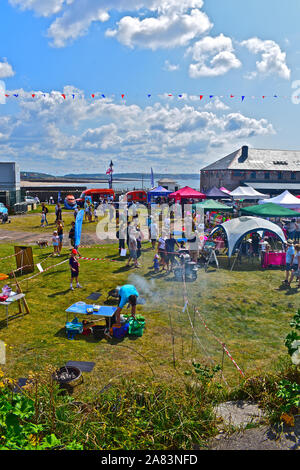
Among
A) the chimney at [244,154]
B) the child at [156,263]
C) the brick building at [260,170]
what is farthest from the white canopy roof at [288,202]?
the chimney at [244,154]

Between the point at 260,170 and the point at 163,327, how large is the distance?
146 ft

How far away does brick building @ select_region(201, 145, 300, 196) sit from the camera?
155ft

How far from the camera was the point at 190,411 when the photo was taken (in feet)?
15.1

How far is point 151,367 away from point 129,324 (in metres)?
1.80

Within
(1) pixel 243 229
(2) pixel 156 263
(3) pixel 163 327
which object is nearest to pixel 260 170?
(1) pixel 243 229

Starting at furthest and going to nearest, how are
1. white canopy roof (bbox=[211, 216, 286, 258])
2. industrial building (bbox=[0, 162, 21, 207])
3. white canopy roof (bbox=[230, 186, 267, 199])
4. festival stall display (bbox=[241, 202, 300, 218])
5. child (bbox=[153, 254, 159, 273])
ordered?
industrial building (bbox=[0, 162, 21, 207]), white canopy roof (bbox=[230, 186, 267, 199]), festival stall display (bbox=[241, 202, 300, 218]), white canopy roof (bbox=[211, 216, 286, 258]), child (bbox=[153, 254, 159, 273])

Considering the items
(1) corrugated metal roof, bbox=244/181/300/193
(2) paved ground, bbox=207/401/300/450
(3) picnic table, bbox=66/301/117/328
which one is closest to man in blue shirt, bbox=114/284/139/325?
(3) picnic table, bbox=66/301/117/328

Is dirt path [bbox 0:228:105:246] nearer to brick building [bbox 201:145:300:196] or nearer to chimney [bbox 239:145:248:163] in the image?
brick building [bbox 201:145:300:196]

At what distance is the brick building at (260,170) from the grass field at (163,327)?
34.9 metres

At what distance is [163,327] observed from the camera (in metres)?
9.14

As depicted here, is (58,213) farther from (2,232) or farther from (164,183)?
(164,183)

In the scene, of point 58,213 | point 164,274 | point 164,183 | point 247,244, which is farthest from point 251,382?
point 164,183

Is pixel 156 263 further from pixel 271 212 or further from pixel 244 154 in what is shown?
pixel 244 154
